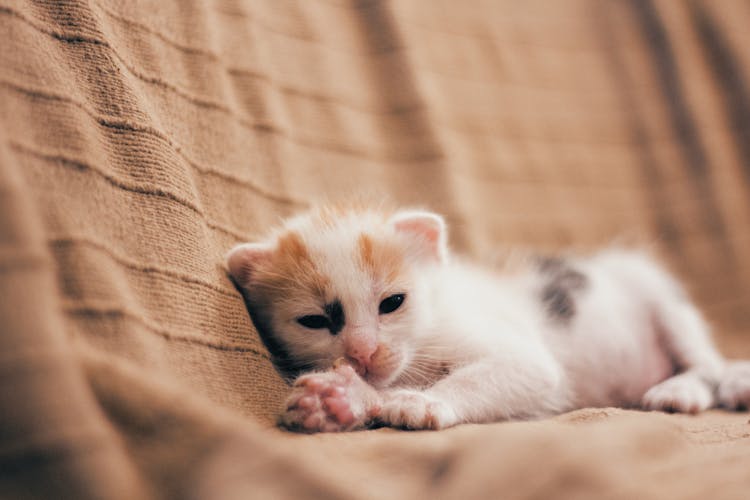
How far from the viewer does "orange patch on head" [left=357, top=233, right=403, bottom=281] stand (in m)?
1.41

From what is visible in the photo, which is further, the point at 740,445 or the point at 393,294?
the point at 393,294

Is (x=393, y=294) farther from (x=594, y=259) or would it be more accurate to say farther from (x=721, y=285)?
(x=721, y=285)

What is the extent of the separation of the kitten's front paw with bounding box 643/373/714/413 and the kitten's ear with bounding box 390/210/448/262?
0.61 meters

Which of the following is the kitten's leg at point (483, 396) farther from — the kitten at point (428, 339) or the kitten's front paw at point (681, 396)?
the kitten's front paw at point (681, 396)

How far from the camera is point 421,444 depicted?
0.99m

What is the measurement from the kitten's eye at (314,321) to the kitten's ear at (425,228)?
30cm

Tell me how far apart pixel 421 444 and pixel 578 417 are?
0.45m

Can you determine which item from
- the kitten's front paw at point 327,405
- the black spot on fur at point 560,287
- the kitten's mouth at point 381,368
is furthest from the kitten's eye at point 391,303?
the black spot on fur at point 560,287

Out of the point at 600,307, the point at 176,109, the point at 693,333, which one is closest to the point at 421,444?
the point at 176,109

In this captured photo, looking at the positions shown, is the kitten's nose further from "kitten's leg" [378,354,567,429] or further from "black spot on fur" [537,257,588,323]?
"black spot on fur" [537,257,588,323]

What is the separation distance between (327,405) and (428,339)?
1.26 ft

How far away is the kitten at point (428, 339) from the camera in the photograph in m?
1.27

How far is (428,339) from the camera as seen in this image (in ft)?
4.91

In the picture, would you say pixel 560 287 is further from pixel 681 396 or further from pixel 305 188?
pixel 305 188
